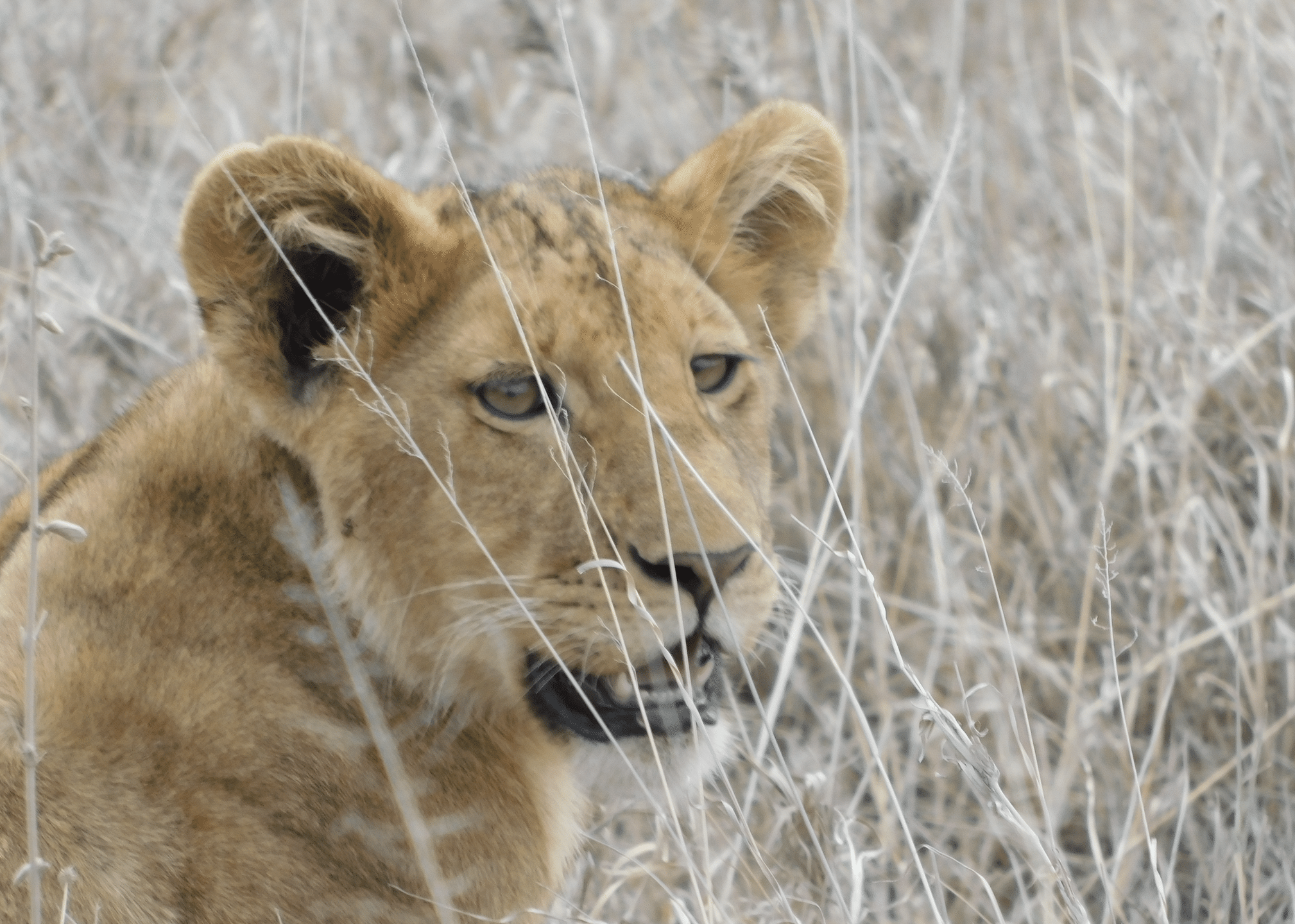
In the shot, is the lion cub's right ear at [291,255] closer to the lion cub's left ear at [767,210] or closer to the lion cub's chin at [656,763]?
the lion cub's left ear at [767,210]

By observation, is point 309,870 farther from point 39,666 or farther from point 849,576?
point 849,576

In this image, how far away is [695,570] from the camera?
2.41 meters

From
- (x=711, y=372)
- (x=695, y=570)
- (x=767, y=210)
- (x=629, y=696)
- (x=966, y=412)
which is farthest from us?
(x=966, y=412)

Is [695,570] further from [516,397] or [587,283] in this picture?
[587,283]

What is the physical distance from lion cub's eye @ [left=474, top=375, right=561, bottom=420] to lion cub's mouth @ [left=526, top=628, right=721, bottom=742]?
432mm

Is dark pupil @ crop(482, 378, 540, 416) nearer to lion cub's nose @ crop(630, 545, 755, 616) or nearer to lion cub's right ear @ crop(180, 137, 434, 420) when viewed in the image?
lion cub's right ear @ crop(180, 137, 434, 420)

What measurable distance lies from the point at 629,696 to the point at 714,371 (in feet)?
2.20

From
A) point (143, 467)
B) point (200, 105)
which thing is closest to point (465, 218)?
point (143, 467)

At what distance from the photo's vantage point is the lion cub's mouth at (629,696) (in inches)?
100.0

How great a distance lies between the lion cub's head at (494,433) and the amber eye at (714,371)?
6 centimetres

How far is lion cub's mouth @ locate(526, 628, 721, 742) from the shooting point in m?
2.54

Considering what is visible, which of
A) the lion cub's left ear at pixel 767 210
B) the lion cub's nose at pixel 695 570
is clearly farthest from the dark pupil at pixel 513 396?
the lion cub's left ear at pixel 767 210

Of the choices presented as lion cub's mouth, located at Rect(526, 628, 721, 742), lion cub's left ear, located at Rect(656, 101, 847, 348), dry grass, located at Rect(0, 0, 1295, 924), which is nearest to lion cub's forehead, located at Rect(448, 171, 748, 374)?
lion cub's left ear, located at Rect(656, 101, 847, 348)

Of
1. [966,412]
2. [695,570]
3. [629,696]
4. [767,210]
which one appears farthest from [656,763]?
[966,412]
